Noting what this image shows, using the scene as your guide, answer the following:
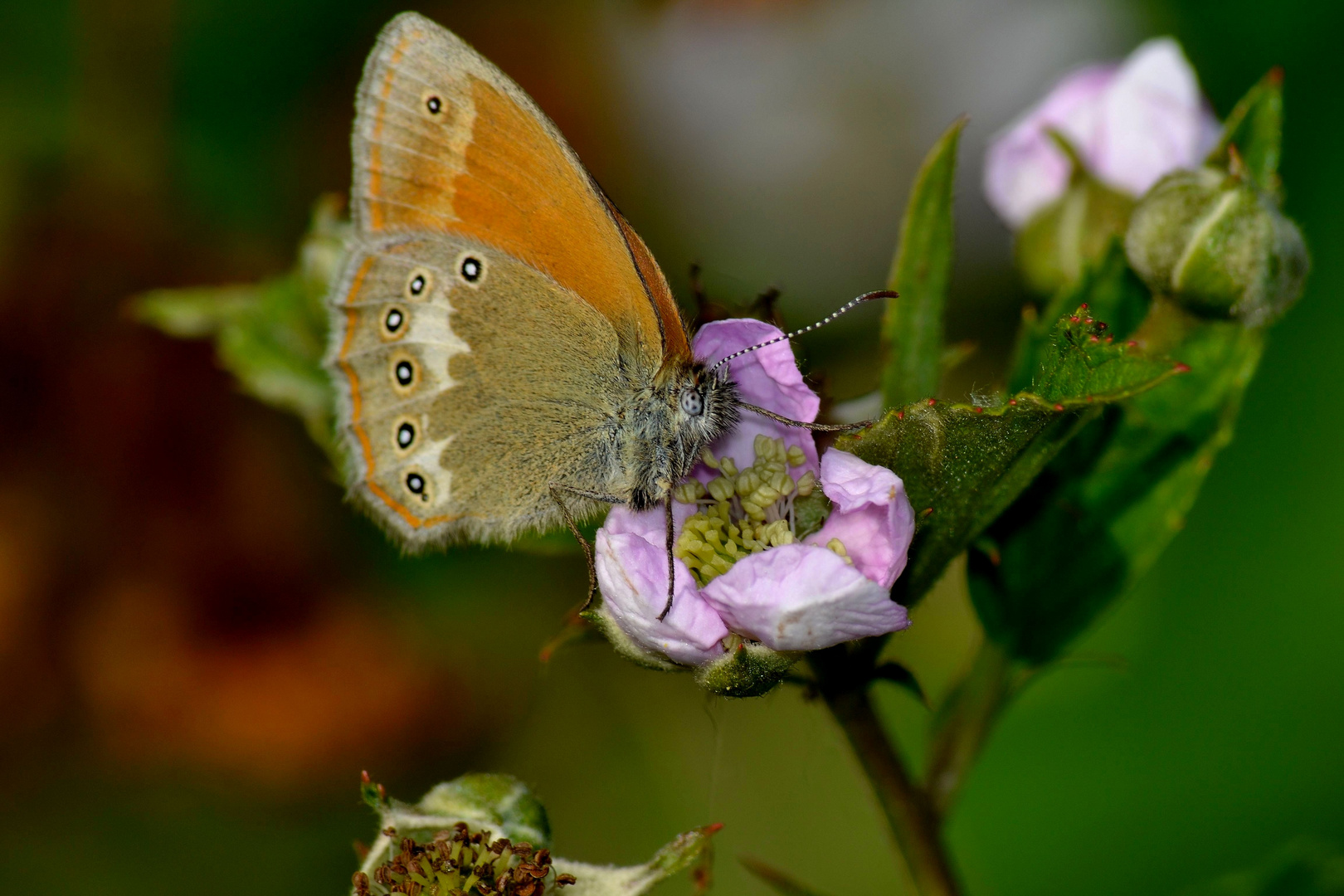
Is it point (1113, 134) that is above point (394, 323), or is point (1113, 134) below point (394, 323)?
above

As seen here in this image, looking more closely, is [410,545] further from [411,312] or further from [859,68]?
[859,68]

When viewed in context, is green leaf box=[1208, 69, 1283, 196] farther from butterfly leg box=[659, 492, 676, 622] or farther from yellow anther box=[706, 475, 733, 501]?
butterfly leg box=[659, 492, 676, 622]

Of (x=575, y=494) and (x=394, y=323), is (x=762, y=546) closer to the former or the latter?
(x=575, y=494)

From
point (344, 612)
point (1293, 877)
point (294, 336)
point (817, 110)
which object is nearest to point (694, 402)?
point (294, 336)

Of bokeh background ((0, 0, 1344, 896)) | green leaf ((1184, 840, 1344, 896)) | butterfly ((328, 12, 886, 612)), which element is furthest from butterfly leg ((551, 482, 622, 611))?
bokeh background ((0, 0, 1344, 896))

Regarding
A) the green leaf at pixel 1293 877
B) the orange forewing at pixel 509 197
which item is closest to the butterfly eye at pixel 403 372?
the orange forewing at pixel 509 197
